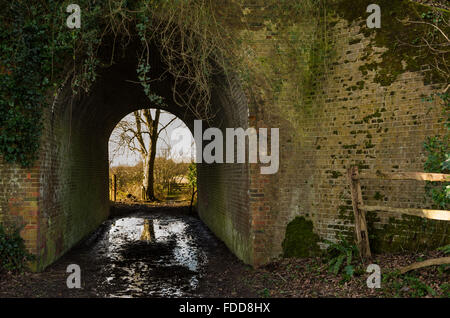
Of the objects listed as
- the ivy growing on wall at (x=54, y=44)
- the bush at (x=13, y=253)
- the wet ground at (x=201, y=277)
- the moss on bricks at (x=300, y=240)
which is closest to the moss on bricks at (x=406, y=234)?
the wet ground at (x=201, y=277)

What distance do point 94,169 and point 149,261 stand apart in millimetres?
5908

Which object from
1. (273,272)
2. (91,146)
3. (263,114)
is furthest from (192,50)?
(91,146)

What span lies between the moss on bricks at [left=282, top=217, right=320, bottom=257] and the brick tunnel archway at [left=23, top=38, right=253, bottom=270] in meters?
0.74

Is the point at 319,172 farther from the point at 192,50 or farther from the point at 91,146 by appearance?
the point at 91,146

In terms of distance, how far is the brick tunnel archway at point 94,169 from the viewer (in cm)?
731

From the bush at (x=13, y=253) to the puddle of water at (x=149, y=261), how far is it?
4.55 ft

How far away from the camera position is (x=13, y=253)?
643 cm

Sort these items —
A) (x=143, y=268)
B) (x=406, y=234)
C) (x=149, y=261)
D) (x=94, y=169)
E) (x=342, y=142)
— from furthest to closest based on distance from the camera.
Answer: (x=94, y=169) → (x=149, y=261) → (x=143, y=268) → (x=342, y=142) → (x=406, y=234)

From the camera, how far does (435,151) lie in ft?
19.9

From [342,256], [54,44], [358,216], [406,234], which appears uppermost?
[54,44]

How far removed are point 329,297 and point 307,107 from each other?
354 cm

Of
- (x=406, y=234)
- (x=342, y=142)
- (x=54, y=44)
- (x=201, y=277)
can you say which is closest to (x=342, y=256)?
(x=406, y=234)

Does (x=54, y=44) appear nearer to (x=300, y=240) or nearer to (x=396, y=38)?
(x=300, y=240)

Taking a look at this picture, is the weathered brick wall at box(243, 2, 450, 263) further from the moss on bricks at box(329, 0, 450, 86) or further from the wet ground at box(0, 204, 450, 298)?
the wet ground at box(0, 204, 450, 298)
